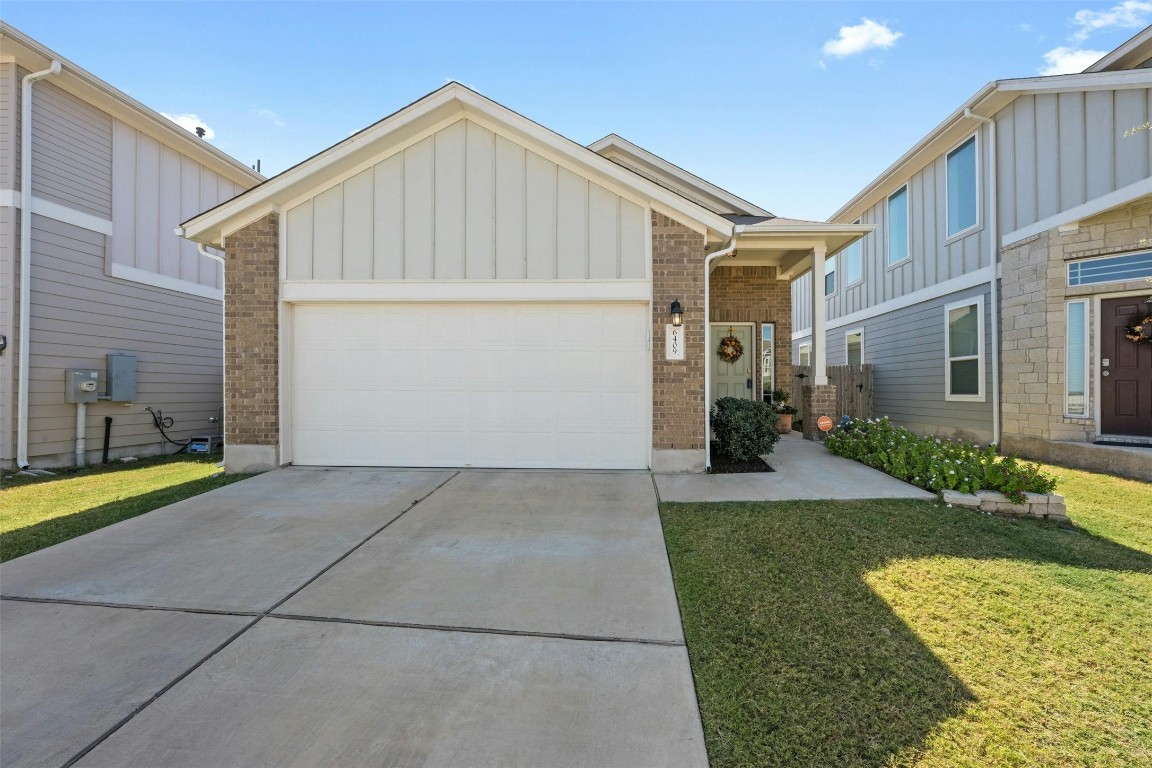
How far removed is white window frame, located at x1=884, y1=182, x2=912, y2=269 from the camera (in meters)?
11.4

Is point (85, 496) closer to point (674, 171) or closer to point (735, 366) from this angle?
point (674, 171)

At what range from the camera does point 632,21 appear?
848 cm

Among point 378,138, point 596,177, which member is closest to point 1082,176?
point 596,177

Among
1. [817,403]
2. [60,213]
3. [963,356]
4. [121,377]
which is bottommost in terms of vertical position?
[817,403]

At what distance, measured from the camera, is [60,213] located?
7.86m

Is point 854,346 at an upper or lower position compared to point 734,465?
upper

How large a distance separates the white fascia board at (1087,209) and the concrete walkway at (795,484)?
4691 mm

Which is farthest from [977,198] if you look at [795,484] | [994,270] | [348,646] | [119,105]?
[119,105]

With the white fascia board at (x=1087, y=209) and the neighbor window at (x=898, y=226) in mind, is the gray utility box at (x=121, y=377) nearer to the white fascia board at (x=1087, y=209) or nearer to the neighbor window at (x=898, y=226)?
the white fascia board at (x=1087, y=209)

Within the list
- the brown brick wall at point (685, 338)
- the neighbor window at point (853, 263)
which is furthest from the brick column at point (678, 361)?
the neighbor window at point (853, 263)

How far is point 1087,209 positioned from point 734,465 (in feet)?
19.8

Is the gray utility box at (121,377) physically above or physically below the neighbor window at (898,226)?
below

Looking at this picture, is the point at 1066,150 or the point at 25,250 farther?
the point at 1066,150

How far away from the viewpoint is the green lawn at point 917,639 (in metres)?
2.01
